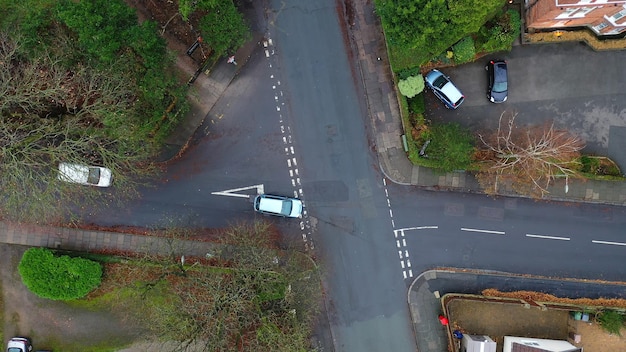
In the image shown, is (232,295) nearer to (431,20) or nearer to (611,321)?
(431,20)

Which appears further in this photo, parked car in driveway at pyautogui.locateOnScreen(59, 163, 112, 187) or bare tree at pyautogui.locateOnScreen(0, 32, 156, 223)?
parked car in driveway at pyautogui.locateOnScreen(59, 163, 112, 187)

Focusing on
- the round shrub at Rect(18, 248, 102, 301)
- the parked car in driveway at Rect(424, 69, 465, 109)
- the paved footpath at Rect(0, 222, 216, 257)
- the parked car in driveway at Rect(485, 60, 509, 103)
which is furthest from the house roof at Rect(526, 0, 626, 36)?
the round shrub at Rect(18, 248, 102, 301)

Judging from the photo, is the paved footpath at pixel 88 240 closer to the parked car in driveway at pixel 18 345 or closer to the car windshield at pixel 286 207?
the car windshield at pixel 286 207

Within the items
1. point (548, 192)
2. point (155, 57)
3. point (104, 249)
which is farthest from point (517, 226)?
point (104, 249)

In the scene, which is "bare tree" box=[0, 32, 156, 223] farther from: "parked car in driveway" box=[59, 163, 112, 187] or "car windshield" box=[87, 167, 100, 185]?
"car windshield" box=[87, 167, 100, 185]

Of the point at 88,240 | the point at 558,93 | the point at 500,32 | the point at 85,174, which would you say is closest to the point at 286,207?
the point at 85,174

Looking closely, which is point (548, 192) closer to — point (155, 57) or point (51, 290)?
point (155, 57)

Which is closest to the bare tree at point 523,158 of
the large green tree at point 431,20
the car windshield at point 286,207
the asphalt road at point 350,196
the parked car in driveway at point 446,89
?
the asphalt road at point 350,196
